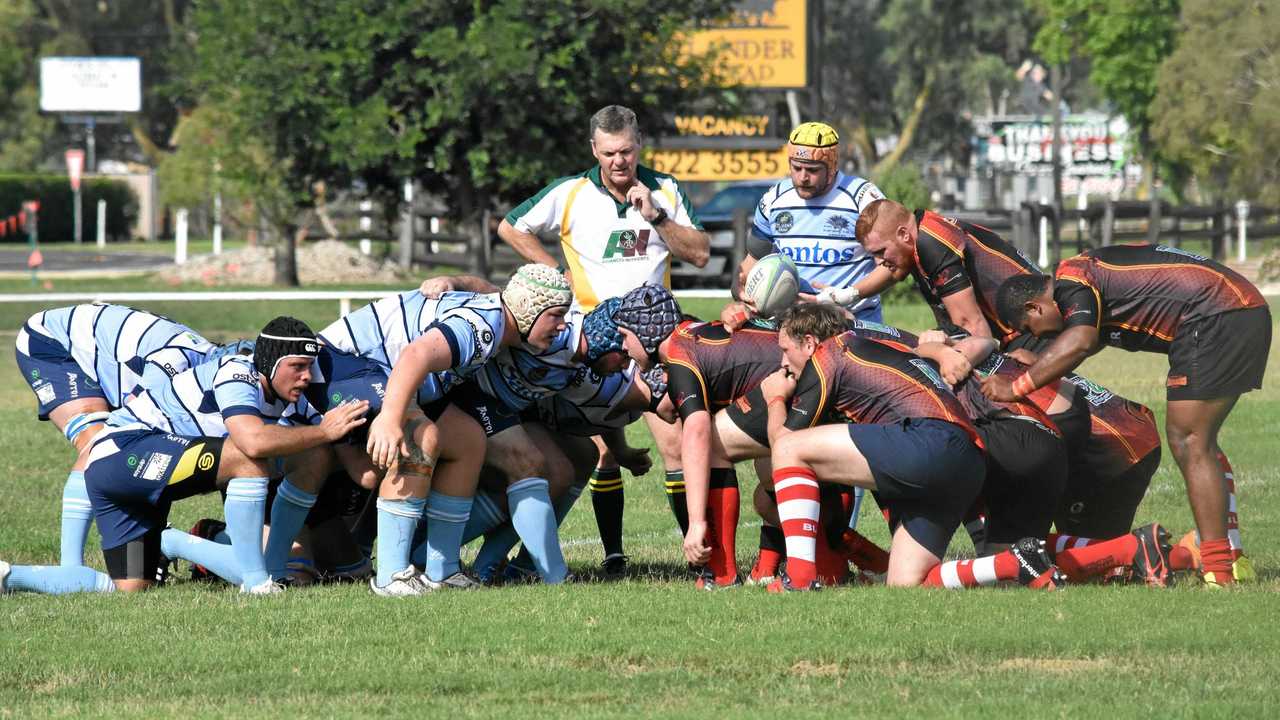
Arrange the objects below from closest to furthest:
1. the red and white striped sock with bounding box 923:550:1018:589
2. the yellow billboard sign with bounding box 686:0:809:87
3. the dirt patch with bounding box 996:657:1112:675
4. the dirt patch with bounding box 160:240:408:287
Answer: the dirt patch with bounding box 996:657:1112:675 → the red and white striped sock with bounding box 923:550:1018:589 → the yellow billboard sign with bounding box 686:0:809:87 → the dirt patch with bounding box 160:240:408:287

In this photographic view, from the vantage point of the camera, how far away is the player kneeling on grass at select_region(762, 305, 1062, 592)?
7438 mm

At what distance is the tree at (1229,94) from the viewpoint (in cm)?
3072

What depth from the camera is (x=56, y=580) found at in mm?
7852

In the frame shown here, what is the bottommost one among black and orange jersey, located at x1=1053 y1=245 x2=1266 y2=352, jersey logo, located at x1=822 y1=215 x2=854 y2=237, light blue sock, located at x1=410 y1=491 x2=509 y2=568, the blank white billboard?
light blue sock, located at x1=410 y1=491 x2=509 y2=568

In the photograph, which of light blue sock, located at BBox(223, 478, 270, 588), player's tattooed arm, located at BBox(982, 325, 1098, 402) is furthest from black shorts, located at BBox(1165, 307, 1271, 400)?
light blue sock, located at BBox(223, 478, 270, 588)

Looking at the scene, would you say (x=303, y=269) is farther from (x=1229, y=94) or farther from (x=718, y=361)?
(x=718, y=361)

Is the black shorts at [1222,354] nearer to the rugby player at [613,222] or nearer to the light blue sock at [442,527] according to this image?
the rugby player at [613,222]

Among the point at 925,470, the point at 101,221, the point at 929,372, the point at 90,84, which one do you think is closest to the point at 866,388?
the point at 929,372

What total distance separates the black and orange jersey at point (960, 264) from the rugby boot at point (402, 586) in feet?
8.95

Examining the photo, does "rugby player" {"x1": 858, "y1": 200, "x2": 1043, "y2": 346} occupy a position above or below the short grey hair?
below

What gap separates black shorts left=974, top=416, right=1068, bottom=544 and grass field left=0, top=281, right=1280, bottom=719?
0.63m

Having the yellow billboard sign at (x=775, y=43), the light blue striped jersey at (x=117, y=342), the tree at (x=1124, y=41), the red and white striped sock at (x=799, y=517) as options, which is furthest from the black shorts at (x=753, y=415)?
the tree at (x=1124, y=41)

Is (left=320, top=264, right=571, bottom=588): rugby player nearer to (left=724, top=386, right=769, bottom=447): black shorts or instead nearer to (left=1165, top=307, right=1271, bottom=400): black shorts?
(left=724, top=386, right=769, bottom=447): black shorts

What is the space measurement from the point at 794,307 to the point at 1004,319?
1.08 m
